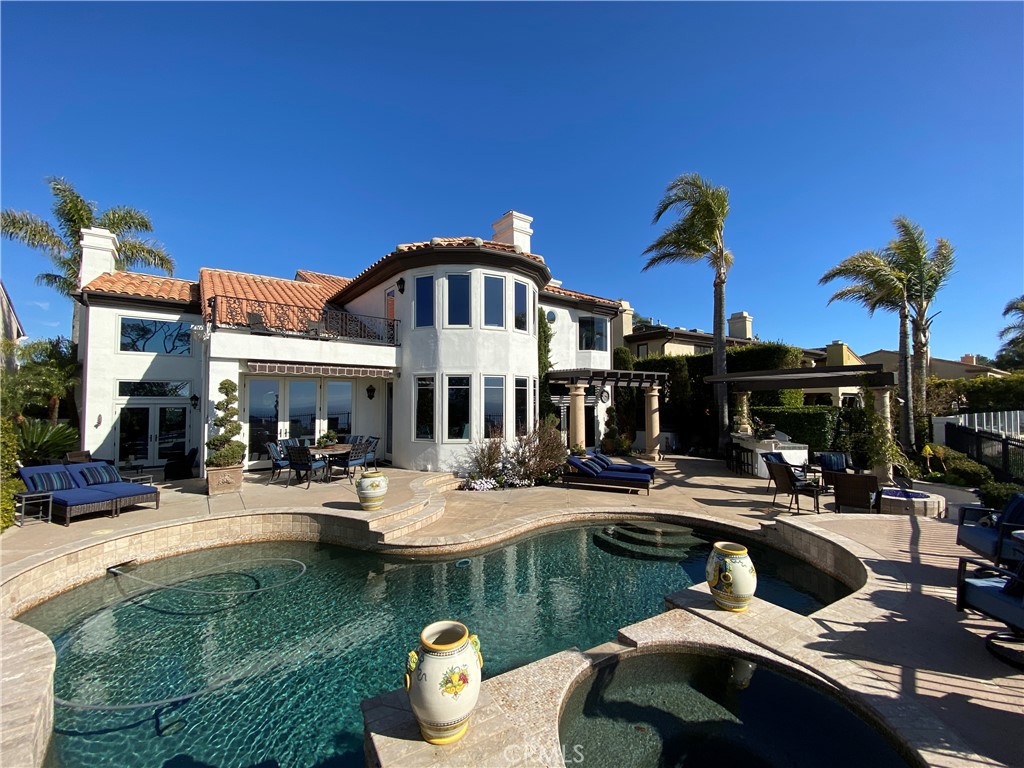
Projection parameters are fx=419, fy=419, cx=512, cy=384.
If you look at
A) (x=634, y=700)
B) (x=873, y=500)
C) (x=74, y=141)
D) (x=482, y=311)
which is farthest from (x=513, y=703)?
(x=74, y=141)

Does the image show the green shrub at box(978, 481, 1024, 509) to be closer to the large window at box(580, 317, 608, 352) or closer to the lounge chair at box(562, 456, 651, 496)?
the lounge chair at box(562, 456, 651, 496)

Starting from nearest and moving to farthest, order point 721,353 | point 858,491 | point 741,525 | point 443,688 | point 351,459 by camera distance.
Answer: point 443,688
point 741,525
point 858,491
point 351,459
point 721,353

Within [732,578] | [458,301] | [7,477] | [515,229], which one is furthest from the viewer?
[515,229]

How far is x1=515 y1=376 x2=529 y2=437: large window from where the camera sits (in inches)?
696

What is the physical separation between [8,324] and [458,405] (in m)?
22.8

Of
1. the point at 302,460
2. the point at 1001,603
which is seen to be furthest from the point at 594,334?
the point at 1001,603

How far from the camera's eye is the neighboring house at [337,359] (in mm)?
16531

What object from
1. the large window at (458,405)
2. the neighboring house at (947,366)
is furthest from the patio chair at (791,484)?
the neighboring house at (947,366)

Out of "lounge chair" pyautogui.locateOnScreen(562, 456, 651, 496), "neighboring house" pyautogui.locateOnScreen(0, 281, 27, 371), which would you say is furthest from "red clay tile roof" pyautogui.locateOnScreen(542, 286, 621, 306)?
"neighboring house" pyautogui.locateOnScreen(0, 281, 27, 371)

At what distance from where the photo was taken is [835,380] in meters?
15.1

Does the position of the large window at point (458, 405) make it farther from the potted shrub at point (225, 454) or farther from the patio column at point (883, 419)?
the patio column at point (883, 419)

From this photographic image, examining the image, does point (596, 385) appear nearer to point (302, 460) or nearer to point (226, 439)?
point (302, 460)

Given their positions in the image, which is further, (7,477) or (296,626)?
(7,477)

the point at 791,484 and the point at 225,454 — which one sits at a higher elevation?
the point at 225,454
